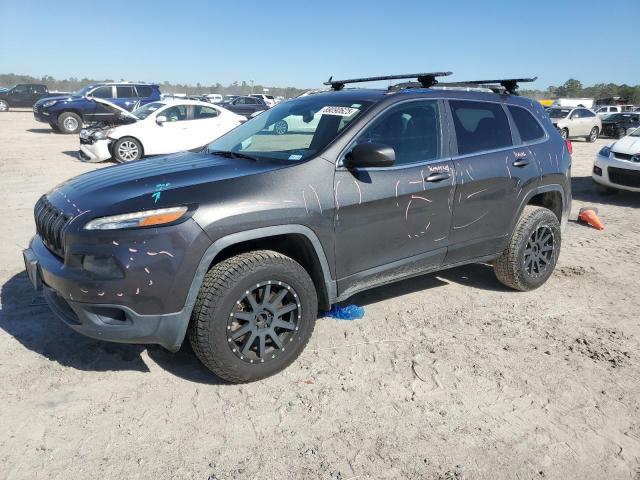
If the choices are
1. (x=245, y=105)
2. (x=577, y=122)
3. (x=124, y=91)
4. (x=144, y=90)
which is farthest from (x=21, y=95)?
(x=577, y=122)

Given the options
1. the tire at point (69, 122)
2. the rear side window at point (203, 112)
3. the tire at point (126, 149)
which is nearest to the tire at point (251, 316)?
the tire at point (126, 149)

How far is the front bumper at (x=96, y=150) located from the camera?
1199cm

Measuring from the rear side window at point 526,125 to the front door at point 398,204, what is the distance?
1004mm

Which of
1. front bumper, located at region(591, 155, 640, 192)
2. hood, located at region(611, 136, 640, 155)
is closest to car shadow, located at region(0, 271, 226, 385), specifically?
front bumper, located at region(591, 155, 640, 192)

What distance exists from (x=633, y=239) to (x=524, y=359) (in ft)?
→ 13.7

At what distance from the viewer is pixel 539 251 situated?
15.5 ft

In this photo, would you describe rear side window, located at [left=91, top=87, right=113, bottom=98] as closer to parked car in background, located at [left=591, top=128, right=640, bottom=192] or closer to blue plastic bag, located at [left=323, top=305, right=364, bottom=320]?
parked car in background, located at [left=591, top=128, right=640, bottom=192]

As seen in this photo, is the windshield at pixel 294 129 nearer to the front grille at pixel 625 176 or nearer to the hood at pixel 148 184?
the hood at pixel 148 184

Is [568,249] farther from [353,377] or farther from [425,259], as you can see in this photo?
[353,377]

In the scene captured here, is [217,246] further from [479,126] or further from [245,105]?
[245,105]

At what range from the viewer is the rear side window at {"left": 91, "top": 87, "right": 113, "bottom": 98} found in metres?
19.9

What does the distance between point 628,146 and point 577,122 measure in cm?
1391

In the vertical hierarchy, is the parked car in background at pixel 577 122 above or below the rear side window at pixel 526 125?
above

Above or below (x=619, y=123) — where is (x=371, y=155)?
below
